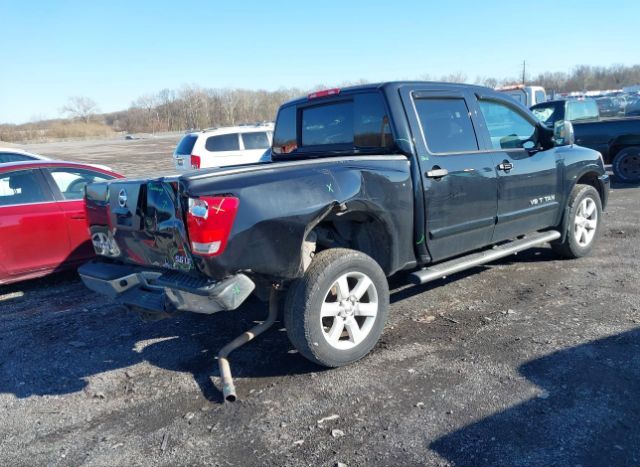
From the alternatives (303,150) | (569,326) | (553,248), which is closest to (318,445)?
(569,326)

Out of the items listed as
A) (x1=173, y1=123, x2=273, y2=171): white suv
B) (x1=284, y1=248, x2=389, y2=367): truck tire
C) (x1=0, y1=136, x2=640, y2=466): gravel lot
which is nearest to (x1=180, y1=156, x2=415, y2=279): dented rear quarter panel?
(x1=284, y1=248, x2=389, y2=367): truck tire

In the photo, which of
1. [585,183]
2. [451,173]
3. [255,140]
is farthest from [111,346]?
[255,140]

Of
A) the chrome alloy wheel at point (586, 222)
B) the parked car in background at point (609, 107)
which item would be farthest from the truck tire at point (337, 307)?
the parked car in background at point (609, 107)

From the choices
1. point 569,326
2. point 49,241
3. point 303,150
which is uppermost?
point 303,150

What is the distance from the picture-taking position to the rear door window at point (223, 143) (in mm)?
13195

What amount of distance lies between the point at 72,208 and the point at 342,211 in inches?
149

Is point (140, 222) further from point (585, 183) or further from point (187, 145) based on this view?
point (187, 145)

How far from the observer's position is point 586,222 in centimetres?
621

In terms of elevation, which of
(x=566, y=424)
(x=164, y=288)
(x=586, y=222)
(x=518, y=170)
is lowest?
(x=566, y=424)

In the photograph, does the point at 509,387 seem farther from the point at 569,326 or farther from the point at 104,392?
the point at 104,392

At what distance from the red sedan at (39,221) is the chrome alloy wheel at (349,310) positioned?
11.7 ft

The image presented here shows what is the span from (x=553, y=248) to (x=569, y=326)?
2.08 meters

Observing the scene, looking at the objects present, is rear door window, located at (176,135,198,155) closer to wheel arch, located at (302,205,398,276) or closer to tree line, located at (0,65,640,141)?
wheel arch, located at (302,205,398,276)

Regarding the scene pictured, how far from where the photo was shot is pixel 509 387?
3.39 metres
